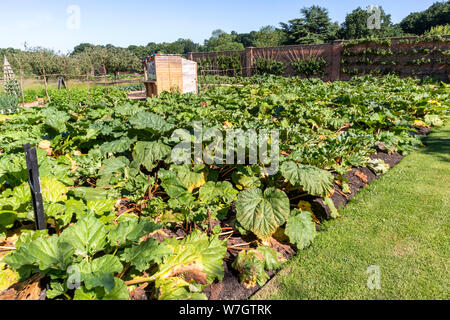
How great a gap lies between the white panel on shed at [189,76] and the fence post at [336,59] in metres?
12.4

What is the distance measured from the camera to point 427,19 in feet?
167

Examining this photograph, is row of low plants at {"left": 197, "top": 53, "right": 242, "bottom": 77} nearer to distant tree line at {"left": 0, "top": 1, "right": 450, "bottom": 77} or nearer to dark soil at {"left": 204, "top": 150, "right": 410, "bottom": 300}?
distant tree line at {"left": 0, "top": 1, "right": 450, "bottom": 77}

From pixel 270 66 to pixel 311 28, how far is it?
28.2 m

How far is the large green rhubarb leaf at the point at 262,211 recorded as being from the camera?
8.29 ft

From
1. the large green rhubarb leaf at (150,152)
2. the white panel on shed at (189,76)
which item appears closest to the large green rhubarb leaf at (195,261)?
the large green rhubarb leaf at (150,152)

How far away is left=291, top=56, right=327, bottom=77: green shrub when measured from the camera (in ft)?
74.0

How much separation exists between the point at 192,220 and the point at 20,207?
144 cm

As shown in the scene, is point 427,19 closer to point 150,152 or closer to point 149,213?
point 150,152

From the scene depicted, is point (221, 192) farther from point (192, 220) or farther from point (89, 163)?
point (89, 163)

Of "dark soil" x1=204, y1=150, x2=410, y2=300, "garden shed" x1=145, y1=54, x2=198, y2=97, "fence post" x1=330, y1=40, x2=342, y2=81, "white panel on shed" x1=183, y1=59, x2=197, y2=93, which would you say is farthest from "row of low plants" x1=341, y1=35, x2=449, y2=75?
"dark soil" x1=204, y1=150, x2=410, y2=300

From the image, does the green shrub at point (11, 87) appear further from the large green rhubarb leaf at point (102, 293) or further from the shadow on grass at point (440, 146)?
the shadow on grass at point (440, 146)

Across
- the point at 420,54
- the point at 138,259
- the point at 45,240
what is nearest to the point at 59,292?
the point at 45,240

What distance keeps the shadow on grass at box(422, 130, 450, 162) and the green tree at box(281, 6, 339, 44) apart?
39.1 meters

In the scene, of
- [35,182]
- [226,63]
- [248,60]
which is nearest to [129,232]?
[35,182]
